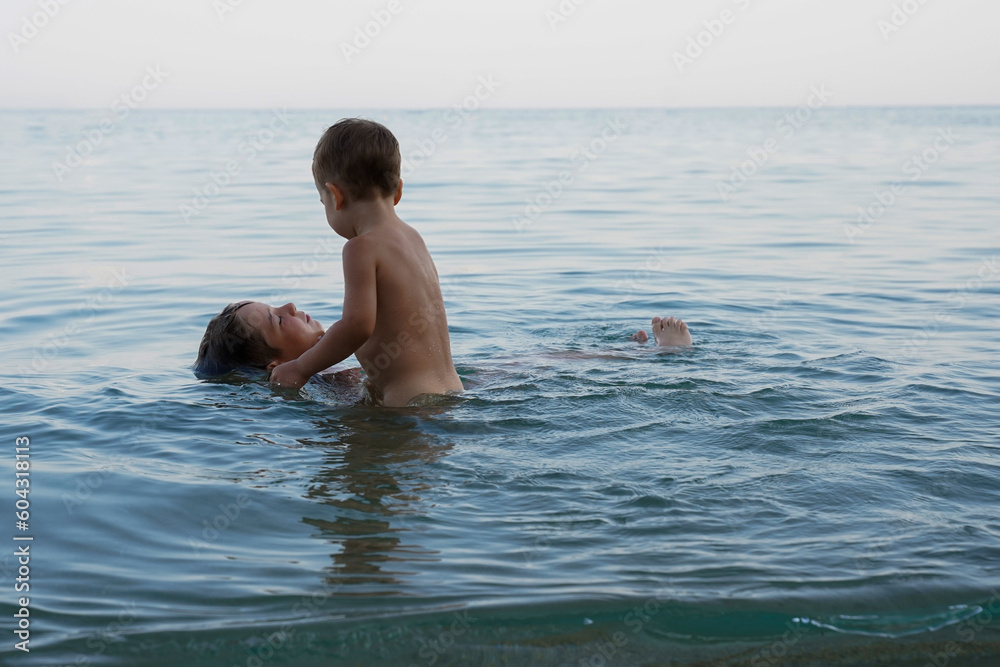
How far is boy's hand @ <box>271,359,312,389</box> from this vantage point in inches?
185

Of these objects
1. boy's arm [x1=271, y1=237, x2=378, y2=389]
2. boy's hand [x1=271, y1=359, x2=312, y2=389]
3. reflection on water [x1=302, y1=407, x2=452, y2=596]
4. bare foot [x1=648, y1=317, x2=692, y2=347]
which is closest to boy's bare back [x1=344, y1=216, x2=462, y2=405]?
boy's arm [x1=271, y1=237, x2=378, y2=389]

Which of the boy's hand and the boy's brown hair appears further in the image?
the boy's hand

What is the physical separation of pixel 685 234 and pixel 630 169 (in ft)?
33.8

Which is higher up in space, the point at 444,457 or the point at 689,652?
the point at 444,457

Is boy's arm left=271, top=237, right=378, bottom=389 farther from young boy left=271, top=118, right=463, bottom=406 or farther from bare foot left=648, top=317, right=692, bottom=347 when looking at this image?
bare foot left=648, top=317, right=692, bottom=347

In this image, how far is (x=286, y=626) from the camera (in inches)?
109

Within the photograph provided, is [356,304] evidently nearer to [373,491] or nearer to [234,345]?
[373,491]

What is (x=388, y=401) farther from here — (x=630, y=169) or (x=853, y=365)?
(x=630, y=169)

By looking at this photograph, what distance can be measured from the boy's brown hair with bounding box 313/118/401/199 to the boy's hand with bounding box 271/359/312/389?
95 cm

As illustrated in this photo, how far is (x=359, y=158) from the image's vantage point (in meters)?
4.30

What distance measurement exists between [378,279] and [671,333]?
7.94 ft

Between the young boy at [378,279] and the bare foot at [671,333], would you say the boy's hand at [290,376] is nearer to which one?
the young boy at [378,279]

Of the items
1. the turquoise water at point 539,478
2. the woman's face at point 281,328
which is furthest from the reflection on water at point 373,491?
the woman's face at point 281,328

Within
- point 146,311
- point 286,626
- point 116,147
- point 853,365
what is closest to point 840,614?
point 286,626
